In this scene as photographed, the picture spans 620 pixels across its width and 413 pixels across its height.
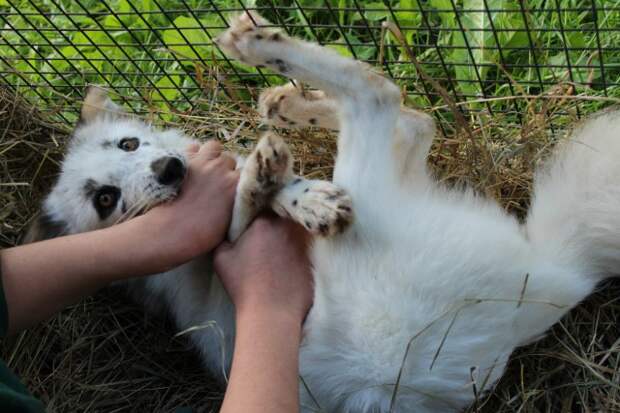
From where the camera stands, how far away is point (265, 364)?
1.83 metres

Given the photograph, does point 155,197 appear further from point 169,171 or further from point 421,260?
point 421,260

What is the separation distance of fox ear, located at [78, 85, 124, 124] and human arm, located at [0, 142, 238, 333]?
0.75 meters

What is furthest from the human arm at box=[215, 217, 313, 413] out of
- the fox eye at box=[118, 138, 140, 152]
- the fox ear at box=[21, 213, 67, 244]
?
the fox ear at box=[21, 213, 67, 244]

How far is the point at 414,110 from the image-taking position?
2416mm

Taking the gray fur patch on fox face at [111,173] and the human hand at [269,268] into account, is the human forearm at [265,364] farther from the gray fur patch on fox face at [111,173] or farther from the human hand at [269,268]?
the gray fur patch on fox face at [111,173]

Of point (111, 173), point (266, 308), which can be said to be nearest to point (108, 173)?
point (111, 173)

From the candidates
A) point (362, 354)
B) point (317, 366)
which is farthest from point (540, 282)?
point (317, 366)

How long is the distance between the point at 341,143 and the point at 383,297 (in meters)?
0.48

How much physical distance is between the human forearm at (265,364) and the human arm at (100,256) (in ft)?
0.93

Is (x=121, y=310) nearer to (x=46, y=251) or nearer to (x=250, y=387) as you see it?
(x=46, y=251)

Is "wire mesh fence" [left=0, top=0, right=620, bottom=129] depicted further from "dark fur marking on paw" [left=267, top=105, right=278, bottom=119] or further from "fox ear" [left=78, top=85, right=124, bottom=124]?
"dark fur marking on paw" [left=267, top=105, right=278, bottom=119]

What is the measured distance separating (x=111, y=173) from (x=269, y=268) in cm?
65

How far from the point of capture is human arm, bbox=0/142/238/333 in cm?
206

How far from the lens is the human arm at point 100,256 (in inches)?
81.2
